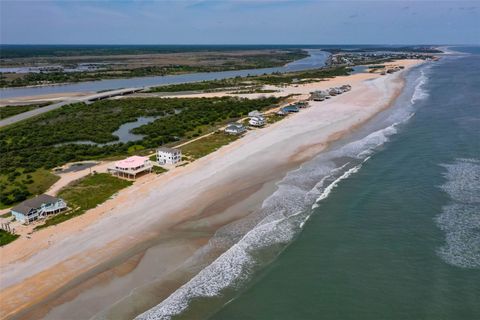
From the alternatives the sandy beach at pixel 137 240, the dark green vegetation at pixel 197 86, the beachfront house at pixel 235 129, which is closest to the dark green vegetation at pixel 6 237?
the sandy beach at pixel 137 240

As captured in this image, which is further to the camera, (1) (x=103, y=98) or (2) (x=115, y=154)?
(1) (x=103, y=98)

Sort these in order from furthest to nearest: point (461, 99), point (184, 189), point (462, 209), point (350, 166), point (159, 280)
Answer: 1. point (461, 99)
2. point (350, 166)
3. point (184, 189)
4. point (462, 209)
5. point (159, 280)

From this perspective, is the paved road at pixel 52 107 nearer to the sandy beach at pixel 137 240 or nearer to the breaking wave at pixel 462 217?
the sandy beach at pixel 137 240

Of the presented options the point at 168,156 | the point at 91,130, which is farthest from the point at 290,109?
the point at 168,156

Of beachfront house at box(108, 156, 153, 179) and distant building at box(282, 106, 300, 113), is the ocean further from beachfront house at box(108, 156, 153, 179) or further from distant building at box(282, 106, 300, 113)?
distant building at box(282, 106, 300, 113)

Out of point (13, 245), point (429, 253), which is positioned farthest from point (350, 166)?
point (13, 245)

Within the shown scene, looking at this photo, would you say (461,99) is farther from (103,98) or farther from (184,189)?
(103,98)
